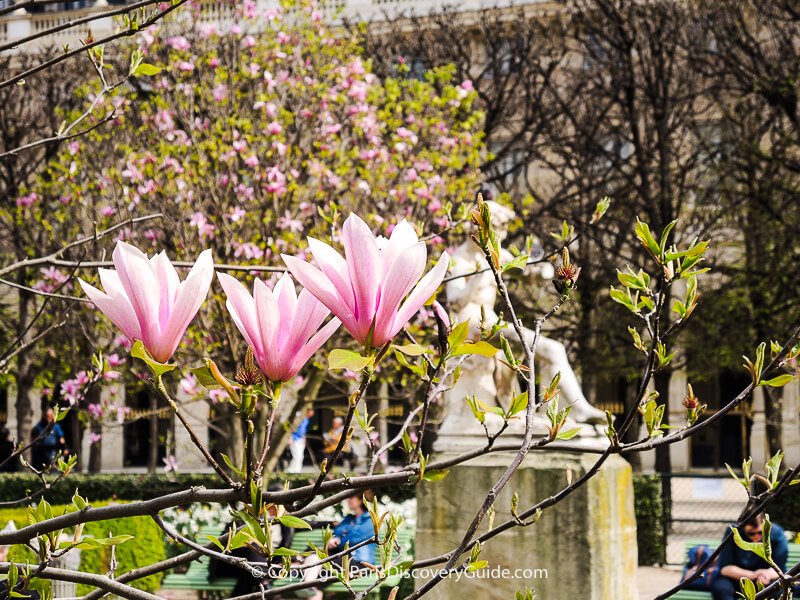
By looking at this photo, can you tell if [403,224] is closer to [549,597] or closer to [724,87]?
[549,597]

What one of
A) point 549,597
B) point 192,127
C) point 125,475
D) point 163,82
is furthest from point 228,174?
point 549,597

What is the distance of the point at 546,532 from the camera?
757 centimetres

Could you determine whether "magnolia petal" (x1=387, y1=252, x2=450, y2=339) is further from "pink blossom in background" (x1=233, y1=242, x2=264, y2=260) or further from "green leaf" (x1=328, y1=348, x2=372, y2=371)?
"pink blossom in background" (x1=233, y1=242, x2=264, y2=260)

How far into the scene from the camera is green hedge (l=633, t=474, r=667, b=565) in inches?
607

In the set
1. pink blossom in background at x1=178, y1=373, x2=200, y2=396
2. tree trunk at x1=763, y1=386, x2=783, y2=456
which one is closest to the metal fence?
tree trunk at x1=763, y1=386, x2=783, y2=456

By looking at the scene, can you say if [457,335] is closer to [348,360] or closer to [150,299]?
[348,360]

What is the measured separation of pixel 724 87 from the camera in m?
20.8

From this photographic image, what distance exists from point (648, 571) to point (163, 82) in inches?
327

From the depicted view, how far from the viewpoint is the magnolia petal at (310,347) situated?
4.65ft

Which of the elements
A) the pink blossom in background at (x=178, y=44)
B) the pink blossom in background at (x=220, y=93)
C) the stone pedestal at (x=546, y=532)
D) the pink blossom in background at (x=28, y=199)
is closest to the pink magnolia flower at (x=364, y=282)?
the stone pedestal at (x=546, y=532)

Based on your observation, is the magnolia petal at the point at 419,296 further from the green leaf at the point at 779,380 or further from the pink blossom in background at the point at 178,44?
the pink blossom in background at the point at 178,44

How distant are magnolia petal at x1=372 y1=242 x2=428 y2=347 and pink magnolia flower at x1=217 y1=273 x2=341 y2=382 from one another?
8cm

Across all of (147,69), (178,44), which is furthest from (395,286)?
(178,44)

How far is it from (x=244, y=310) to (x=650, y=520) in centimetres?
1480
